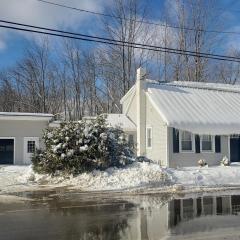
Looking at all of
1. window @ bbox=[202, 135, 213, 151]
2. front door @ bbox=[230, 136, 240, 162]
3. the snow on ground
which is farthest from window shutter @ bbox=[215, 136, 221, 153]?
the snow on ground

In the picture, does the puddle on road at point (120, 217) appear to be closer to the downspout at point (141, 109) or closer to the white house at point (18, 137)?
the downspout at point (141, 109)

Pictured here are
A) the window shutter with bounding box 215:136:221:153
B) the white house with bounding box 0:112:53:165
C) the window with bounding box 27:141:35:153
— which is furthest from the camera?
the window with bounding box 27:141:35:153

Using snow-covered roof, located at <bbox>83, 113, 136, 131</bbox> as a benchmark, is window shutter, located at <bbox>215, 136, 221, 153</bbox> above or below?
below

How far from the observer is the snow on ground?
71.9 feet

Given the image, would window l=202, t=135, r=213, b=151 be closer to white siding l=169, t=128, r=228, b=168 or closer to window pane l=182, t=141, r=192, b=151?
white siding l=169, t=128, r=228, b=168

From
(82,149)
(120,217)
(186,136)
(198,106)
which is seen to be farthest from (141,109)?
(120,217)

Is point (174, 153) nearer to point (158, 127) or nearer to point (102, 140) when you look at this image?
point (158, 127)

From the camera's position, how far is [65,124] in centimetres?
2522

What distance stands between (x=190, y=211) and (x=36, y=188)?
9.37 m

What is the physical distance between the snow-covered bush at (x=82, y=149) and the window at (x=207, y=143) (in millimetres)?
9159

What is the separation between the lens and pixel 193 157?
32312 mm

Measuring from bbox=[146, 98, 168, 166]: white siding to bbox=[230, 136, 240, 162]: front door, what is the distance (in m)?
5.67

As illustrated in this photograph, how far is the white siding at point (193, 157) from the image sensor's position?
31.6 meters

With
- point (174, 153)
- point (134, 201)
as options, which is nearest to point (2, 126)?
point (174, 153)
